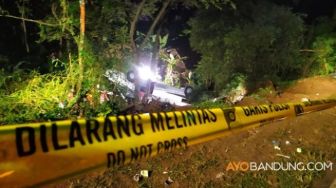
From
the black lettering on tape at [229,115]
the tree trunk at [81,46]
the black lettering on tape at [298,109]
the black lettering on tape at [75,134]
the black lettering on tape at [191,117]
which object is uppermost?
the tree trunk at [81,46]

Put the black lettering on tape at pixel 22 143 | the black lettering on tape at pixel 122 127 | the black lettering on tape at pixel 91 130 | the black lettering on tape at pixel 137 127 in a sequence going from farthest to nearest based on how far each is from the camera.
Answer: the black lettering on tape at pixel 137 127 → the black lettering on tape at pixel 122 127 → the black lettering on tape at pixel 91 130 → the black lettering on tape at pixel 22 143

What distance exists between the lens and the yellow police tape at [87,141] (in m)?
2.22

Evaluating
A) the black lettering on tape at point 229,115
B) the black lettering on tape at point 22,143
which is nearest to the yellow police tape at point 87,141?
the black lettering on tape at point 22,143

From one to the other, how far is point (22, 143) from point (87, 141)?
488mm

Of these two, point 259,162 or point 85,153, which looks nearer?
point 85,153

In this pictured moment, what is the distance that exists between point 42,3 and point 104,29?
266cm

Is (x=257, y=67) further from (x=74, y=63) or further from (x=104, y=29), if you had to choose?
(x=74, y=63)

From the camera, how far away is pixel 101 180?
15.0 feet

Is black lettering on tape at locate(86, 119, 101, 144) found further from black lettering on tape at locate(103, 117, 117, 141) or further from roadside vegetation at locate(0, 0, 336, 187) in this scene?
roadside vegetation at locate(0, 0, 336, 187)

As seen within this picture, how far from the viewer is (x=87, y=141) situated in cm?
259

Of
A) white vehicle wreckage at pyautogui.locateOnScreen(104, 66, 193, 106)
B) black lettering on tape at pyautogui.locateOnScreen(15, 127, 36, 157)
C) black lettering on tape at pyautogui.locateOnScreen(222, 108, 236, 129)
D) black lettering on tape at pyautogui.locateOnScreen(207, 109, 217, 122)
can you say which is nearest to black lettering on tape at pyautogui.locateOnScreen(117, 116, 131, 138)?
black lettering on tape at pyautogui.locateOnScreen(15, 127, 36, 157)

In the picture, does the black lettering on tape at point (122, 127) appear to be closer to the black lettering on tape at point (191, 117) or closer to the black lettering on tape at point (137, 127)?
the black lettering on tape at point (137, 127)

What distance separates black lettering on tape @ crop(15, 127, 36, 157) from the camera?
222cm

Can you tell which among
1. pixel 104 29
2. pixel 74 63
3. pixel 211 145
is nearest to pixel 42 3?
pixel 104 29
